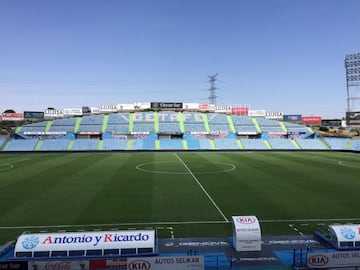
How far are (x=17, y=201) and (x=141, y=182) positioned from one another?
35.4ft

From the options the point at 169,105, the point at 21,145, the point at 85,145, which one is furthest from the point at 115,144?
the point at 169,105

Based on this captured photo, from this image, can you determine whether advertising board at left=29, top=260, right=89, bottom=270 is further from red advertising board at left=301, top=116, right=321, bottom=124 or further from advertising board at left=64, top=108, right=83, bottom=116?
red advertising board at left=301, top=116, right=321, bottom=124

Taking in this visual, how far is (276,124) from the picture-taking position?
8631 cm

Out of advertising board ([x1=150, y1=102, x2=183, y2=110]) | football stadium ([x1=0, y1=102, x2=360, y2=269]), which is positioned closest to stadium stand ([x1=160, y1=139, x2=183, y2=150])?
advertising board ([x1=150, y1=102, x2=183, y2=110])

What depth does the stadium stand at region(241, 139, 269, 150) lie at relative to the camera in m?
71.2

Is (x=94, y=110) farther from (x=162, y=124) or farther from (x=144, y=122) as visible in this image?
(x=162, y=124)

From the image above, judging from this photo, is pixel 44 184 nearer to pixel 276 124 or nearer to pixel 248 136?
pixel 248 136

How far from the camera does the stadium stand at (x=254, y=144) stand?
71.2 metres

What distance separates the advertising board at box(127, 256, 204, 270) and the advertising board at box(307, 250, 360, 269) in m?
4.10

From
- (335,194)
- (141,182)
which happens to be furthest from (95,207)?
(335,194)

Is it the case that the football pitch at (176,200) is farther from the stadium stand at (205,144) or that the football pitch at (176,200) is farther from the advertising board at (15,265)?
the stadium stand at (205,144)

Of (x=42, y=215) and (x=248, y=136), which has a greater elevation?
(x=248, y=136)

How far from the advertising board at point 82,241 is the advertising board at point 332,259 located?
238 inches

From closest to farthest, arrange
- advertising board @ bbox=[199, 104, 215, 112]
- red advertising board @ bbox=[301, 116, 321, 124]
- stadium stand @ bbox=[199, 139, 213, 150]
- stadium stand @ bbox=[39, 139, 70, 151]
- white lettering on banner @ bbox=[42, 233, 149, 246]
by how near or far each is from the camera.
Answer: white lettering on banner @ bbox=[42, 233, 149, 246] < stadium stand @ bbox=[39, 139, 70, 151] < stadium stand @ bbox=[199, 139, 213, 150] < advertising board @ bbox=[199, 104, 215, 112] < red advertising board @ bbox=[301, 116, 321, 124]
